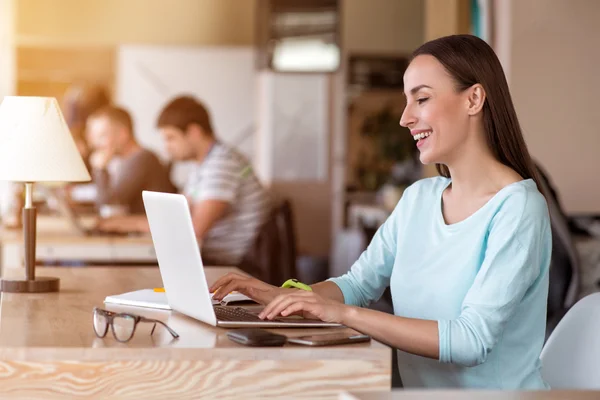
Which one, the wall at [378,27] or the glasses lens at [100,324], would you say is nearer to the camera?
the glasses lens at [100,324]

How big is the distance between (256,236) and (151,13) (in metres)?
4.81

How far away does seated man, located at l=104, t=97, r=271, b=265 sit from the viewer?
478 cm

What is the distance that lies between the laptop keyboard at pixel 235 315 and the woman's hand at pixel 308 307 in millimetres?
74

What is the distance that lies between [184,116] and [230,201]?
0.50 meters

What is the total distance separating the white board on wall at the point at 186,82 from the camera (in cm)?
893

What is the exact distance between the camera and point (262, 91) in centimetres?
887

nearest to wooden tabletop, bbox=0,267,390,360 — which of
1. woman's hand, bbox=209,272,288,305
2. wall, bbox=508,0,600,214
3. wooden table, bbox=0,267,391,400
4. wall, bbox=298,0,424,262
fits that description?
wooden table, bbox=0,267,391,400

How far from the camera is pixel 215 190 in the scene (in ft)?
15.7

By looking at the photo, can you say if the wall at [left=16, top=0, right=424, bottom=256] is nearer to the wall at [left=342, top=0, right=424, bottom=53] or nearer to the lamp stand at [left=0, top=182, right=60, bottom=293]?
the wall at [left=342, top=0, right=424, bottom=53]

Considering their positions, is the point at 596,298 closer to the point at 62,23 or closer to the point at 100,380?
the point at 100,380

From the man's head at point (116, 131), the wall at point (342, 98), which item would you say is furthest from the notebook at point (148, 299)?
the wall at point (342, 98)

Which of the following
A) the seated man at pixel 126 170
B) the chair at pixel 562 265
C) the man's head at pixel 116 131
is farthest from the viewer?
the man's head at pixel 116 131

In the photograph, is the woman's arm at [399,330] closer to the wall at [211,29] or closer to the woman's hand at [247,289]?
the woman's hand at [247,289]

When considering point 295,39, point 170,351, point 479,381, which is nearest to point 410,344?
point 479,381
